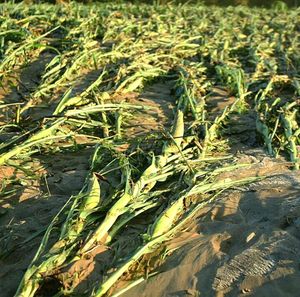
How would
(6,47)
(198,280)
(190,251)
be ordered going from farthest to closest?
(6,47) → (190,251) → (198,280)

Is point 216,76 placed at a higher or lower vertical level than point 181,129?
lower

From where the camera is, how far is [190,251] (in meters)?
2.28

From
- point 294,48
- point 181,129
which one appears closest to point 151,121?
point 181,129

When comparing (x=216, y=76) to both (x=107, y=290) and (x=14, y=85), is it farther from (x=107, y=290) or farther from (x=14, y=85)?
(x=107, y=290)

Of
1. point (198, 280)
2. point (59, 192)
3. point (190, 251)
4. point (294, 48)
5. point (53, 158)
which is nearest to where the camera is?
point (198, 280)

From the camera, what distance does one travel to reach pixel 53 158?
324 centimetres

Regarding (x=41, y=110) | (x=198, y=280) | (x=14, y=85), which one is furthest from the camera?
(x=14, y=85)

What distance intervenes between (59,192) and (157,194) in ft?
2.15

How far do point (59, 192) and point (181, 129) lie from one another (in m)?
0.96

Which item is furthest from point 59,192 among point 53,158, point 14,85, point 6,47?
point 6,47

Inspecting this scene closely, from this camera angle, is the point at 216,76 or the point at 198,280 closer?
the point at 198,280

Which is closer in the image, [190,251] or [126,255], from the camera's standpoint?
[126,255]

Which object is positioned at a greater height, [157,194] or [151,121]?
[157,194]

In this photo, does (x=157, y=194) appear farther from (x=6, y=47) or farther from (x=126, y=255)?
(x=6, y=47)
